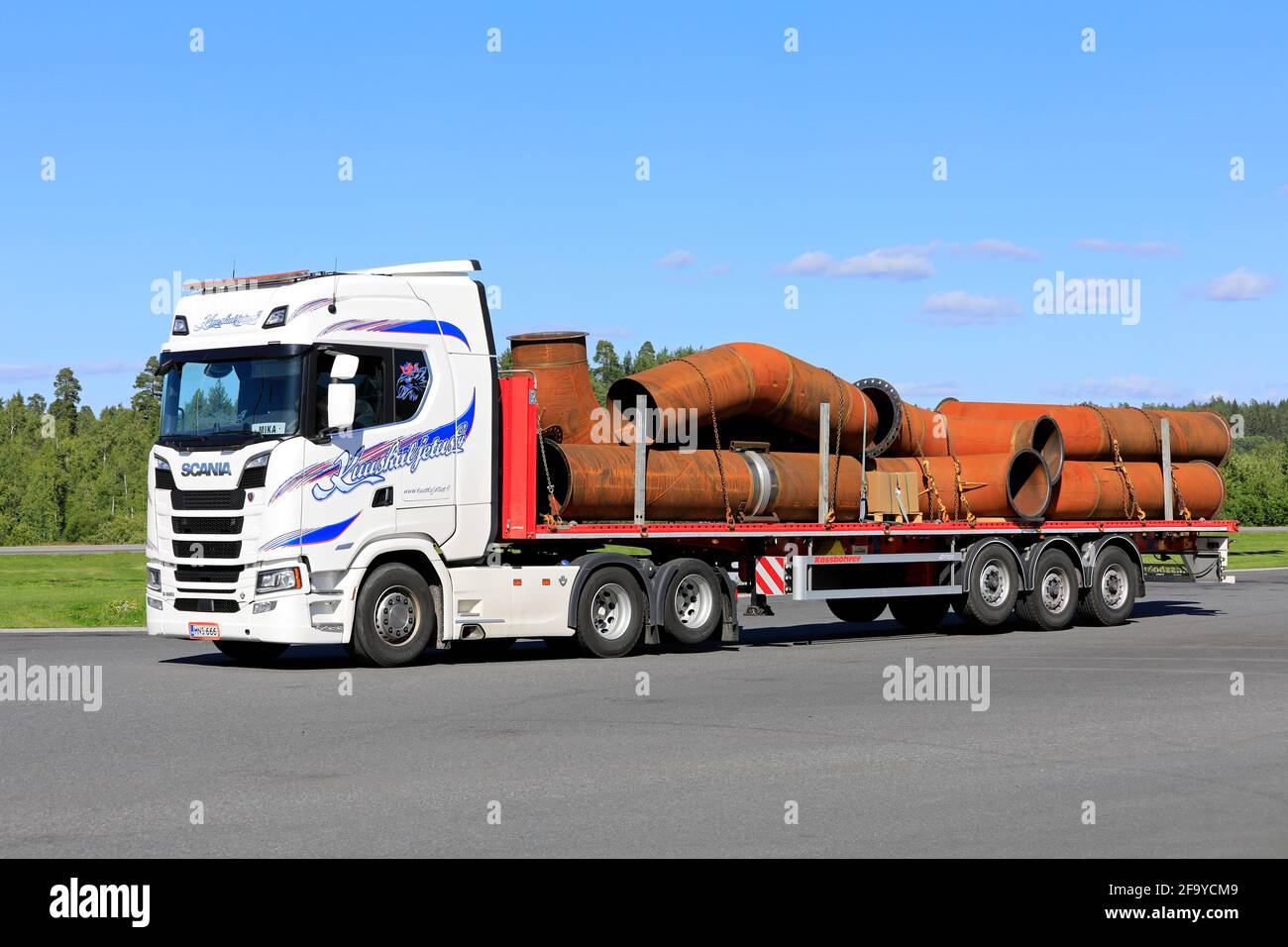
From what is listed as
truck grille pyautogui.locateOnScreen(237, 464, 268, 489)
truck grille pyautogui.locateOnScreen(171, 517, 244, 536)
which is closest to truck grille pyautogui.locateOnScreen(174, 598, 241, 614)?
truck grille pyautogui.locateOnScreen(171, 517, 244, 536)

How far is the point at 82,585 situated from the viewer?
41469 mm

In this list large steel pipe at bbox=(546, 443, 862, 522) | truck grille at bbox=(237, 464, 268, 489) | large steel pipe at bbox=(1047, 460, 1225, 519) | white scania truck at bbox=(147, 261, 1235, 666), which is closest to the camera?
truck grille at bbox=(237, 464, 268, 489)

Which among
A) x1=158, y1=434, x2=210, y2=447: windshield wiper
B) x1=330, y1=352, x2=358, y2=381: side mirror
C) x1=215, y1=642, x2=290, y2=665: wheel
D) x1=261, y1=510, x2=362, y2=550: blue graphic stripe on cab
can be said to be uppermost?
x1=330, y1=352, x2=358, y2=381: side mirror

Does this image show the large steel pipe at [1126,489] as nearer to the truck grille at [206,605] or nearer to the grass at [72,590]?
the truck grille at [206,605]

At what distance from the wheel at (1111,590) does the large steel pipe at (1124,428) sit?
156 cm

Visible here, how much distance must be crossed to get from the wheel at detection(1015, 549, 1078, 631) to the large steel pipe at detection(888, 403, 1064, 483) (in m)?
1.25

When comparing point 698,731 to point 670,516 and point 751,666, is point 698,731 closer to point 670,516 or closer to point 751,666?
point 751,666

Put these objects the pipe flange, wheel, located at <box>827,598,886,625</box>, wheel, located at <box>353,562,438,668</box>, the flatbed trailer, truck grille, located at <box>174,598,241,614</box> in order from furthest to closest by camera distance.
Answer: wheel, located at <box>827,598,886,625</box> < the pipe flange < the flatbed trailer < wheel, located at <box>353,562,438,668</box> < truck grille, located at <box>174,598,241,614</box>

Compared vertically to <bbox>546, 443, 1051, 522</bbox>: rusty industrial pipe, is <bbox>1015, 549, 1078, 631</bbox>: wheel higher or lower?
lower

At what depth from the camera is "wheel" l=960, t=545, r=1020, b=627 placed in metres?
21.2

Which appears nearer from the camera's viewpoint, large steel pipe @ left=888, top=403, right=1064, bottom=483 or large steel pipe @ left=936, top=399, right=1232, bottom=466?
large steel pipe @ left=888, top=403, right=1064, bottom=483

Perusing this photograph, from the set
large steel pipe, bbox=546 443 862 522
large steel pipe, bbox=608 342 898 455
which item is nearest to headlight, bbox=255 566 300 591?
large steel pipe, bbox=546 443 862 522
